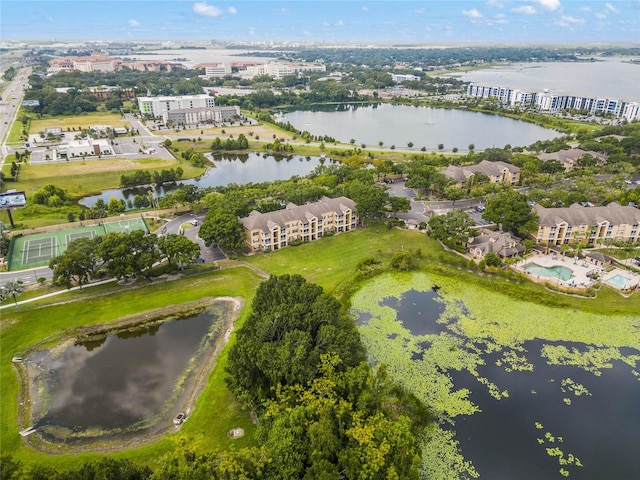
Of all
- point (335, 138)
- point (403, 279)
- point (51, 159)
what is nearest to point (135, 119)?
point (51, 159)

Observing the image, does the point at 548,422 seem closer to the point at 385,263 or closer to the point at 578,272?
the point at 578,272

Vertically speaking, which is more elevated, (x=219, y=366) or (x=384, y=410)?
(x=384, y=410)

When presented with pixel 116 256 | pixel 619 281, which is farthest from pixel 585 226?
pixel 116 256

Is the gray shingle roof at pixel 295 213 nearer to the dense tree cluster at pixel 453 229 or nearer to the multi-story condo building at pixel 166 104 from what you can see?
the dense tree cluster at pixel 453 229

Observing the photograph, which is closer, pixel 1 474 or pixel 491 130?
pixel 1 474

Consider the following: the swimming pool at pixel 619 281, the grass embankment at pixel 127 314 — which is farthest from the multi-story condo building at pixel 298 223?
the swimming pool at pixel 619 281

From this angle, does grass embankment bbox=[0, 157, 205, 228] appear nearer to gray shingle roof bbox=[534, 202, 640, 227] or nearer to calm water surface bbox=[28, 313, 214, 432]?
calm water surface bbox=[28, 313, 214, 432]

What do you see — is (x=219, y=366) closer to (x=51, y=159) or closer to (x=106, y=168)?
(x=106, y=168)
